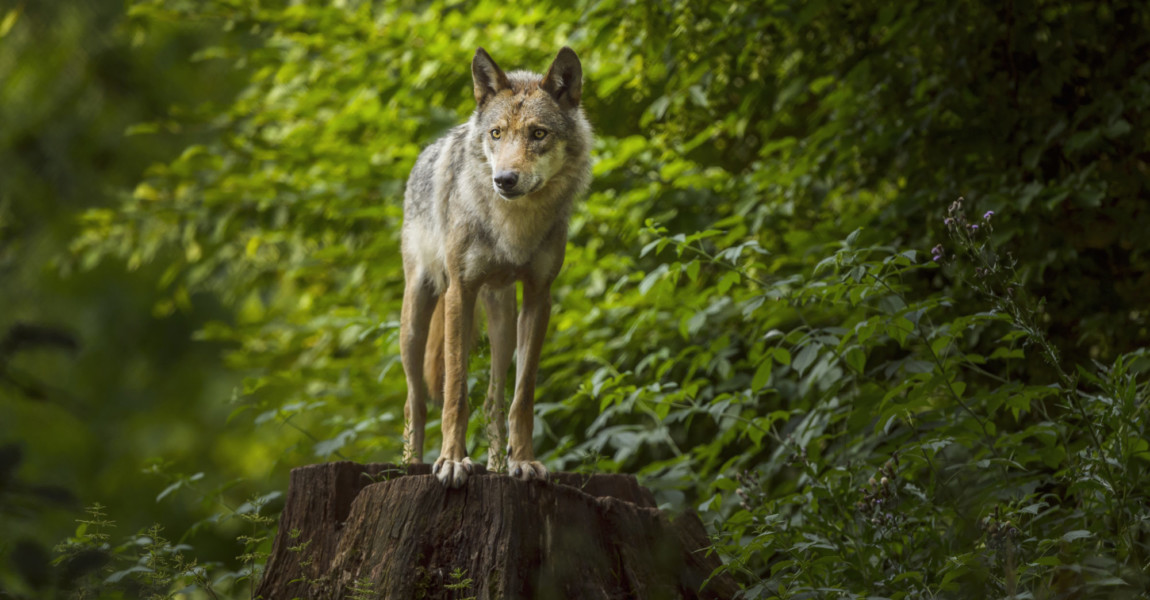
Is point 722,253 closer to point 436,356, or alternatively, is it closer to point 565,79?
point 565,79

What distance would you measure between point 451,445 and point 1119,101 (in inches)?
162

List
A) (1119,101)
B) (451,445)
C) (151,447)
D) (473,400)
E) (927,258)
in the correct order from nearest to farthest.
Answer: (451,445) → (473,400) → (1119,101) → (927,258) → (151,447)

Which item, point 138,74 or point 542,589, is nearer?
point 138,74

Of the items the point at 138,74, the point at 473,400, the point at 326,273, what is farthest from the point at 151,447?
the point at 138,74

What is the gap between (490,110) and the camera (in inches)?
165

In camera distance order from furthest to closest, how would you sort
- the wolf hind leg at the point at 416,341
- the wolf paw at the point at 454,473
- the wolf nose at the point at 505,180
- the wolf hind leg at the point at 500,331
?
the wolf hind leg at the point at 416,341, the wolf hind leg at the point at 500,331, the wolf nose at the point at 505,180, the wolf paw at the point at 454,473

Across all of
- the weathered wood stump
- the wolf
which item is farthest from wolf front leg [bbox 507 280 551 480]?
the weathered wood stump

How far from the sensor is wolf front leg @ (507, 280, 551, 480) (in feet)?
13.8

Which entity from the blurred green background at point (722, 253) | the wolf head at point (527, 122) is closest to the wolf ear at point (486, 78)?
the wolf head at point (527, 122)

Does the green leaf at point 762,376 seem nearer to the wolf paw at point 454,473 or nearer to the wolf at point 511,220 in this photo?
the wolf at point 511,220

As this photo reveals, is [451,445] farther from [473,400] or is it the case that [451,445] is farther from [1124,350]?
[1124,350]

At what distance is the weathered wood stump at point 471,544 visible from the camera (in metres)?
3.51

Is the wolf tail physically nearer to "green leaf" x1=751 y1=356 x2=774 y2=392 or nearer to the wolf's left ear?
the wolf's left ear

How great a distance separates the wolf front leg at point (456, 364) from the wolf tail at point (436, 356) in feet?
2.04
